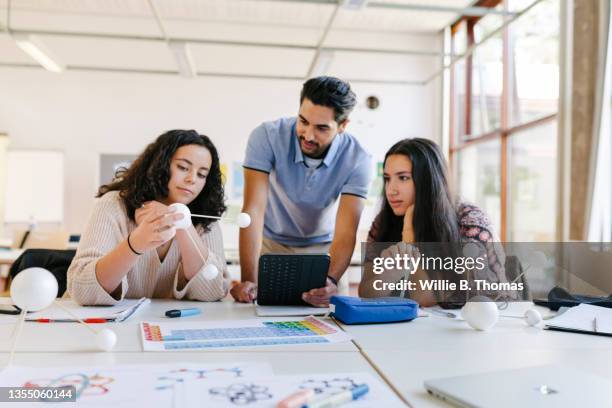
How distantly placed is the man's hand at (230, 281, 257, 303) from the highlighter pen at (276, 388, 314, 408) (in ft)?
3.03

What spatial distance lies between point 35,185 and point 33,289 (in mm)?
5710

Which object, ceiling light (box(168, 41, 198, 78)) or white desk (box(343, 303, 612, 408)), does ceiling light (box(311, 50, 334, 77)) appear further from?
white desk (box(343, 303, 612, 408))

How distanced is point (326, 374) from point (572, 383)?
1.29ft

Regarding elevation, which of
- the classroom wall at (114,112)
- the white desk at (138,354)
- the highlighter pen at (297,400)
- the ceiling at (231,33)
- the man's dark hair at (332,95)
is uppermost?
the ceiling at (231,33)

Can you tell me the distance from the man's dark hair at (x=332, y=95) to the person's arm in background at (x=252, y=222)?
413 mm

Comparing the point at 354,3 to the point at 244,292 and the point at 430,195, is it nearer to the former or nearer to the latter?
the point at 430,195

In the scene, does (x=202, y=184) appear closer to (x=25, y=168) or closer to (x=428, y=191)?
(x=428, y=191)

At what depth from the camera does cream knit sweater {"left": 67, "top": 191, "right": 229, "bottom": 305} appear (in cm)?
145

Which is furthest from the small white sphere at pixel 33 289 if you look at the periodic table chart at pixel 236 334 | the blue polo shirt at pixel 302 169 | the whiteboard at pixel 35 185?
the whiteboard at pixel 35 185

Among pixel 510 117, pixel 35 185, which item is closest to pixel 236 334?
pixel 510 117

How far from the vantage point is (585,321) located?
1.35 metres

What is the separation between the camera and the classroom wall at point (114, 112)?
604 centimetres

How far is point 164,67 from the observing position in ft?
20.7

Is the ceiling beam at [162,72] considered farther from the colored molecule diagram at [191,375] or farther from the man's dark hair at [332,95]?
the colored molecule diagram at [191,375]
